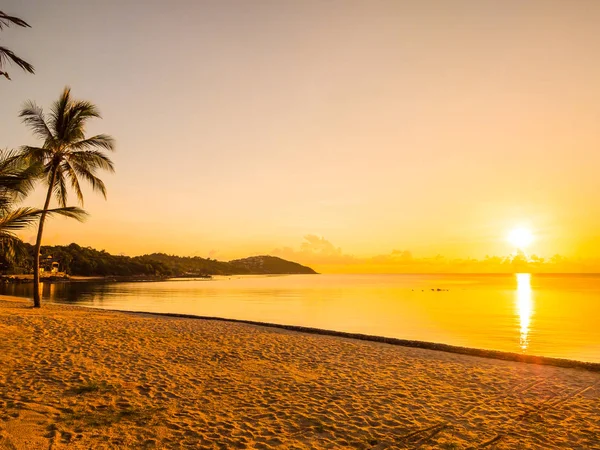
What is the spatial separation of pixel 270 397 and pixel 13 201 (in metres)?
7.28

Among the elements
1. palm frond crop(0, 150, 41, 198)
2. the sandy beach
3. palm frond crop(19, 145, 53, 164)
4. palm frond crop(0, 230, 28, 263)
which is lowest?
the sandy beach

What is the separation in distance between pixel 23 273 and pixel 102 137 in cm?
8413

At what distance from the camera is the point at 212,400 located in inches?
314

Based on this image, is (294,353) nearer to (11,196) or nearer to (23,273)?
(11,196)

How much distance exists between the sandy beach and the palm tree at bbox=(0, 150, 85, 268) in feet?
9.33

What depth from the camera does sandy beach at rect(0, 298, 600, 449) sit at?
20.5ft

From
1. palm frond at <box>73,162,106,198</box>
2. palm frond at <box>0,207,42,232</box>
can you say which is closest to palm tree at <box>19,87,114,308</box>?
palm frond at <box>73,162,106,198</box>

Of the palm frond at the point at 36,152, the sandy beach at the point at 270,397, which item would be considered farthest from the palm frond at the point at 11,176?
the palm frond at the point at 36,152

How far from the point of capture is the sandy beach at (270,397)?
6.24m

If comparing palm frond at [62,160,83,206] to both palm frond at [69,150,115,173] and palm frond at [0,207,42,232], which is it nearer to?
palm frond at [69,150,115,173]

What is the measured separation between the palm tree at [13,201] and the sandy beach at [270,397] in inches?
112

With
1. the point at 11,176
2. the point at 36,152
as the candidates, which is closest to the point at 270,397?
the point at 11,176

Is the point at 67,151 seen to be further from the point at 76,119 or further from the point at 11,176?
the point at 11,176

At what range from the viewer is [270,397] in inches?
330
